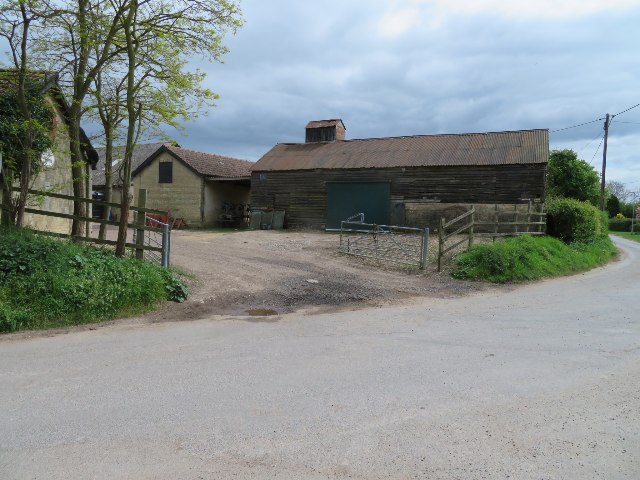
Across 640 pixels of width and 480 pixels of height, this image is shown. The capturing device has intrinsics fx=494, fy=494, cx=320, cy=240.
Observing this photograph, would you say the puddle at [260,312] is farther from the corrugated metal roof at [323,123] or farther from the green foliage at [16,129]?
the corrugated metal roof at [323,123]

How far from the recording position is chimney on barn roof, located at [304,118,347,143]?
3216 cm

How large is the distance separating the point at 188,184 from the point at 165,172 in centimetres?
210

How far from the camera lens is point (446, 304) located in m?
9.88

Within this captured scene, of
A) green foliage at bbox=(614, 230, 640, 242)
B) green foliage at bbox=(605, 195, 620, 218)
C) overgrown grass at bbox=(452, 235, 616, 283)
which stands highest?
green foliage at bbox=(605, 195, 620, 218)

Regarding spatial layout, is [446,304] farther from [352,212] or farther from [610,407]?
[352,212]

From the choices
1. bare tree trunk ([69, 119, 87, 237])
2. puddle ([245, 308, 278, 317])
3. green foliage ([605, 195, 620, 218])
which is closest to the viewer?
puddle ([245, 308, 278, 317])

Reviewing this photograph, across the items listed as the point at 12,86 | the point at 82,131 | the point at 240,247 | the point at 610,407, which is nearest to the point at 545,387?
the point at 610,407

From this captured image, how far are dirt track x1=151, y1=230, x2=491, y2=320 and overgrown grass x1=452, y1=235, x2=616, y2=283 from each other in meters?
0.72

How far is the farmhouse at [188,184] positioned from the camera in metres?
31.8

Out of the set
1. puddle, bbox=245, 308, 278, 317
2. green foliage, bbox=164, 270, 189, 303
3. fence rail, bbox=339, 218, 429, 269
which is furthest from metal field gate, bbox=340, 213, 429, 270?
green foliage, bbox=164, 270, 189, 303

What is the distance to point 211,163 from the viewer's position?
112 feet

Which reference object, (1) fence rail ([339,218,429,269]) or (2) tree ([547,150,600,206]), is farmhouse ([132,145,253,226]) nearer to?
(1) fence rail ([339,218,429,269])

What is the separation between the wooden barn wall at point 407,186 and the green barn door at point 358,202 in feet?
1.01

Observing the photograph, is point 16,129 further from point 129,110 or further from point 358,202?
point 358,202
